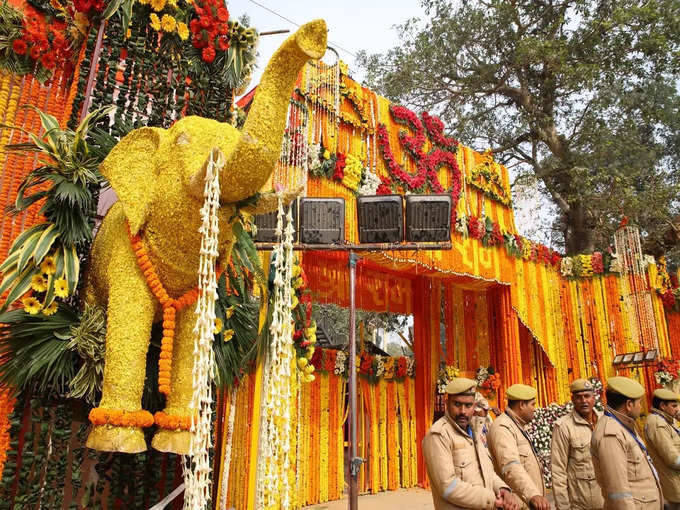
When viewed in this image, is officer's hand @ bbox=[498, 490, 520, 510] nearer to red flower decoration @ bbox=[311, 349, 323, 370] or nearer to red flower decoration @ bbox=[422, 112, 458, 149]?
red flower decoration @ bbox=[311, 349, 323, 370]

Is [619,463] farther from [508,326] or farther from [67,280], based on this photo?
[508,326]

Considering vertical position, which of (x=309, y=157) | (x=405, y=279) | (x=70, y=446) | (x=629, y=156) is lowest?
(x=70, y=446)

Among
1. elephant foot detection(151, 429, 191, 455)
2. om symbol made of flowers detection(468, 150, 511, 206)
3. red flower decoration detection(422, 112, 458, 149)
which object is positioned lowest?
elephant foot detection(151, 429, 191, 455)

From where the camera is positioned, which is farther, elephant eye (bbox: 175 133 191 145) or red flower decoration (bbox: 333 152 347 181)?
red flower decoration (bbox: 333 152 347 181)

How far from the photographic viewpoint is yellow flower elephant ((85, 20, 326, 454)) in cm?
222

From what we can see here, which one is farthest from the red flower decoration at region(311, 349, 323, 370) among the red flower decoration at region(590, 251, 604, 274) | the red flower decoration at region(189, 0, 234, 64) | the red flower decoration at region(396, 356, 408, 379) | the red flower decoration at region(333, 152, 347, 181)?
the red flower decoration at region(590, 251, 604, 274)

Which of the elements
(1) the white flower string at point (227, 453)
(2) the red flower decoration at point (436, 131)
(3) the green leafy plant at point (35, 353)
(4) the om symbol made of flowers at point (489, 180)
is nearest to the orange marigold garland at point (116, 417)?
(3) the green leafy plant at point (35, 353)

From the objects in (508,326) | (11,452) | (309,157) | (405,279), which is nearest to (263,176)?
(11,452)

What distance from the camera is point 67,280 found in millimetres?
2568

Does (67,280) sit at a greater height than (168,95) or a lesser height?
lesser

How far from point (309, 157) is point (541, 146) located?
8541 mm

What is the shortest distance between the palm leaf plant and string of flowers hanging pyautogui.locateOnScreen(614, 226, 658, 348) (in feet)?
25.8

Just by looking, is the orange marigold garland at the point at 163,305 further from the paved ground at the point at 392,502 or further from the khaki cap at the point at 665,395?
the khaki cap at the point at 665,395

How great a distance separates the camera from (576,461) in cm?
370
